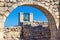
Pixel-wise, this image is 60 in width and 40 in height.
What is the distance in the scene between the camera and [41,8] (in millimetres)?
10391

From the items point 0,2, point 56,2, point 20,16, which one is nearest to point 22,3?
point 0,2

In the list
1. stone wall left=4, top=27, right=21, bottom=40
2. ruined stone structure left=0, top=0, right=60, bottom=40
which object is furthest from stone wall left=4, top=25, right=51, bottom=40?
ruined stone structure left=0, top=0, right=60, bottom=40

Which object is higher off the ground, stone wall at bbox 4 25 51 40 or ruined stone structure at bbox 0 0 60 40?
ruined stone structure at bbox 0 0 60 40

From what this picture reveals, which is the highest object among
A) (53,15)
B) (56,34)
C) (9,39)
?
(53,15)

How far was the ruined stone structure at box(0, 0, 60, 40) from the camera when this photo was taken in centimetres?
984

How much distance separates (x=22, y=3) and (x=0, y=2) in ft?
3.07

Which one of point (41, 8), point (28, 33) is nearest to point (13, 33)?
point (28, 33)

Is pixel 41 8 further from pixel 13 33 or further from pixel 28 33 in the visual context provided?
pixel 28 33

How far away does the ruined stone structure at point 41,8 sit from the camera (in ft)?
32.3

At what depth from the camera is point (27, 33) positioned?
17812mm

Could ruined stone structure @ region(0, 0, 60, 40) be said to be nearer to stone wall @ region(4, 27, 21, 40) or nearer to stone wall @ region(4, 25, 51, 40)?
stone wall @ region(4, 25, 51, 40)

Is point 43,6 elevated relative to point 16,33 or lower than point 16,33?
elevated

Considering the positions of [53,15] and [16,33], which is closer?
[53,15]

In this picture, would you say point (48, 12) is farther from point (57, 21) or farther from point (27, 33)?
point (27, 33)
